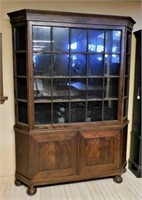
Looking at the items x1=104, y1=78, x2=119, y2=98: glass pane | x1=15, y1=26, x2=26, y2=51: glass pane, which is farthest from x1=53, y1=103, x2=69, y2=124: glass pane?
x1=15, y1=26, x2=26, y2=51: glass pane

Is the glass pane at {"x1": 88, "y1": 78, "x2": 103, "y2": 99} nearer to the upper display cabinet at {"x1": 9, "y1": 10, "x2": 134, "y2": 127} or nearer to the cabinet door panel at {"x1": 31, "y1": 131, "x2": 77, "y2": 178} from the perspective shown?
the upper display cabinet at {"x1": 9, "y1": 10, "x2": 134, "y2": 127}

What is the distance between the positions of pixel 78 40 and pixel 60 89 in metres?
0.56

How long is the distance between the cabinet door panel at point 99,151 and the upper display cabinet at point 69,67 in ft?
0.60

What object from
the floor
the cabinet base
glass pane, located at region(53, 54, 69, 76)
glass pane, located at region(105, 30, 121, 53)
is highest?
glass pane, located at region(105, 30, 121, 53)

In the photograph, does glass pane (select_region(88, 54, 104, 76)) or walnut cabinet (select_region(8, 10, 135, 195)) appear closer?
walnut cabinet (select_region(8, 10, 135, 195))

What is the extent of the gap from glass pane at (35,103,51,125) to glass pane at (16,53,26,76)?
388 millimetres

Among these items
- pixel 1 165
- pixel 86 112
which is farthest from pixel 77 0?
pixel 1 165

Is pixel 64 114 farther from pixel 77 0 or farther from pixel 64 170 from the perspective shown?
pixel 77 0

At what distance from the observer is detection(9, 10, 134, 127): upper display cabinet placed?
7.45 feet

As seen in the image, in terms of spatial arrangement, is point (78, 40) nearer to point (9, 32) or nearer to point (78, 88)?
point (78, 88)

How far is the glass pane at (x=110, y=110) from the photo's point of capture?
8.46 ft

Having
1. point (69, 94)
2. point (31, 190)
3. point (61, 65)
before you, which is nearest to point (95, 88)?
point (69, 94)

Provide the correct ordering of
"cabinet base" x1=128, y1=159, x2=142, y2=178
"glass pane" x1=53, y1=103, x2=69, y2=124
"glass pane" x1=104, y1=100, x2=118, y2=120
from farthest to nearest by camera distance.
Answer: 1. "cabinet base" x1=128, y1=159, x2=142, y2=178
2. "glass pane" x1=104, y1=100, x2=118, y2=120
3. "glass pane" x1=53, y1=103, x2=69, y2=124

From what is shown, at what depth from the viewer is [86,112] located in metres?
2.53
